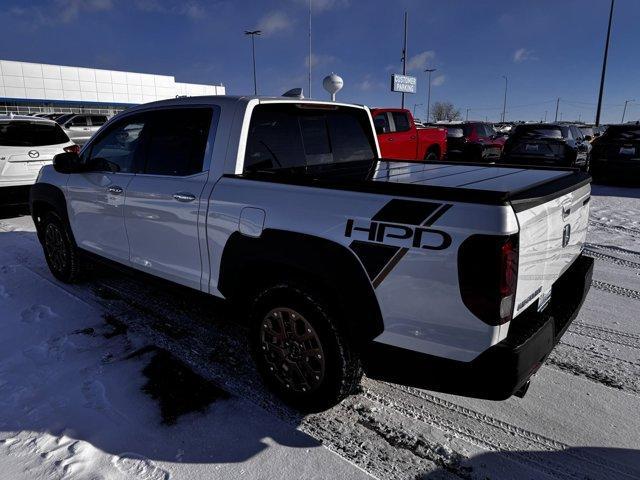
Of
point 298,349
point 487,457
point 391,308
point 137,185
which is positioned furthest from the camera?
point 137,185

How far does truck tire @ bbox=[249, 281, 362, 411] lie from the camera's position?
8.13 ft

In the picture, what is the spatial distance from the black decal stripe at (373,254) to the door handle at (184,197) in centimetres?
128

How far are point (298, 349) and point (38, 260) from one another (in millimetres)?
4458

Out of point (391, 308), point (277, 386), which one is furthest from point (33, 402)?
point (391, 308)

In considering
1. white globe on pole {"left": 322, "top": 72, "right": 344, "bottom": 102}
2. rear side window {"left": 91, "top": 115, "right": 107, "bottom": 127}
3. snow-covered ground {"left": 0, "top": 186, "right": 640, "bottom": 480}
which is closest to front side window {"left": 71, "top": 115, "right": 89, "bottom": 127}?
rear side window {"left": 91, "top": 115, "right": 107, "bottom": 127}

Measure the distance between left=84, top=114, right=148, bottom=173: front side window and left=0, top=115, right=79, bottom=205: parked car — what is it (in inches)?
168

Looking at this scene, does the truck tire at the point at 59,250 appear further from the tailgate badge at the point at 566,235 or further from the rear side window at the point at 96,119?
the rear side window at the point at 96,119

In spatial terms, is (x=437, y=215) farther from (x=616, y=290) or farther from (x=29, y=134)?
(x=29, y=134)

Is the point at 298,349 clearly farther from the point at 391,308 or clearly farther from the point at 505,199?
the point at 505,199

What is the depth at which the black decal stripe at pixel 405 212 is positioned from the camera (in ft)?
6.70

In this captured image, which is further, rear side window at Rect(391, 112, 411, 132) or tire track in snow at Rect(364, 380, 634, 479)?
rear side window at Rect(391, 112, 411, 132)

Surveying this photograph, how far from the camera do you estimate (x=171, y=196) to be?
314 cm

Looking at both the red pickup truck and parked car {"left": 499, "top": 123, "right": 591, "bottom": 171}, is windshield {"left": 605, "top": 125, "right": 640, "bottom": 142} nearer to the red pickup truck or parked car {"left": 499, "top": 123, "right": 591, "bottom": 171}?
parked car {"left": 499, "top": 123, "right": 591, "bottom": 171}

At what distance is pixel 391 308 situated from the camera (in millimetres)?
2199
